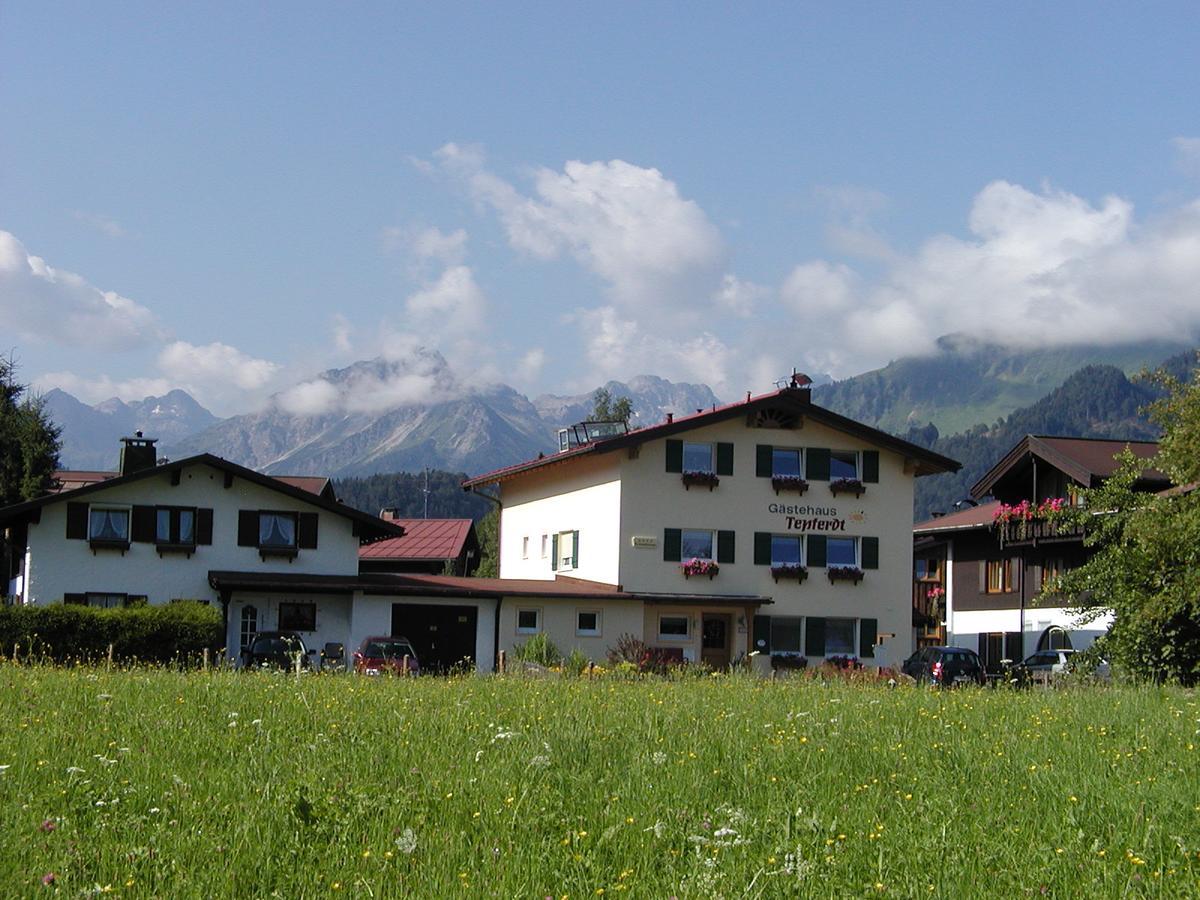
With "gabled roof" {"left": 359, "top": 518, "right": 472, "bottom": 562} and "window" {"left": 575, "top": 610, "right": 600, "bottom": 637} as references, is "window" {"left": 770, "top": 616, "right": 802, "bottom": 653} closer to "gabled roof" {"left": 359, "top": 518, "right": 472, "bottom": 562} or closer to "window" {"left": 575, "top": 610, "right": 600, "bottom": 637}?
"window" {"left": 575, "top": 610, "right": 600, "bottom": 637}

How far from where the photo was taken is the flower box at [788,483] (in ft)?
153

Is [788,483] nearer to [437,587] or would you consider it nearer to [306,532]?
[437,587]

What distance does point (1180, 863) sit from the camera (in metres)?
8.81

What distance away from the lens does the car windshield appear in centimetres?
3744

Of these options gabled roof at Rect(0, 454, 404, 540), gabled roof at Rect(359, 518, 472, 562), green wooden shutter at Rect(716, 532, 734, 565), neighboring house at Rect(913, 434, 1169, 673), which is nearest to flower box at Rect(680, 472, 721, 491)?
green wooden shutter at Rect(716, 532, 734, 565)

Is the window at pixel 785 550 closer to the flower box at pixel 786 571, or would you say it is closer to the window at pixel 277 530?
the flower box at pixel 786 571

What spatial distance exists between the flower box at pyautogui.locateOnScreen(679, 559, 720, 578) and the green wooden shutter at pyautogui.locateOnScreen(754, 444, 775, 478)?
136 inches

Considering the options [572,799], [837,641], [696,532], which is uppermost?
[696,532]

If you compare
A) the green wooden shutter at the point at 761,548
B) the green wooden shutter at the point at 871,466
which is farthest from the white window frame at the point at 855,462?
the green wooden shutter at the point at 761,548

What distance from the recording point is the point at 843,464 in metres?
48.2

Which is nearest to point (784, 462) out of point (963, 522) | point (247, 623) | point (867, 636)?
point (867, 636)

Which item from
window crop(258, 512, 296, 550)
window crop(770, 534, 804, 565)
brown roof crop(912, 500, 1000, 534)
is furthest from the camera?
brown roof crop(912, 500, 1000, 534)

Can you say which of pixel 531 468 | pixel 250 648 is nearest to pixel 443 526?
pixel 531 468

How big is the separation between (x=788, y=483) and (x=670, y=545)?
441cm
